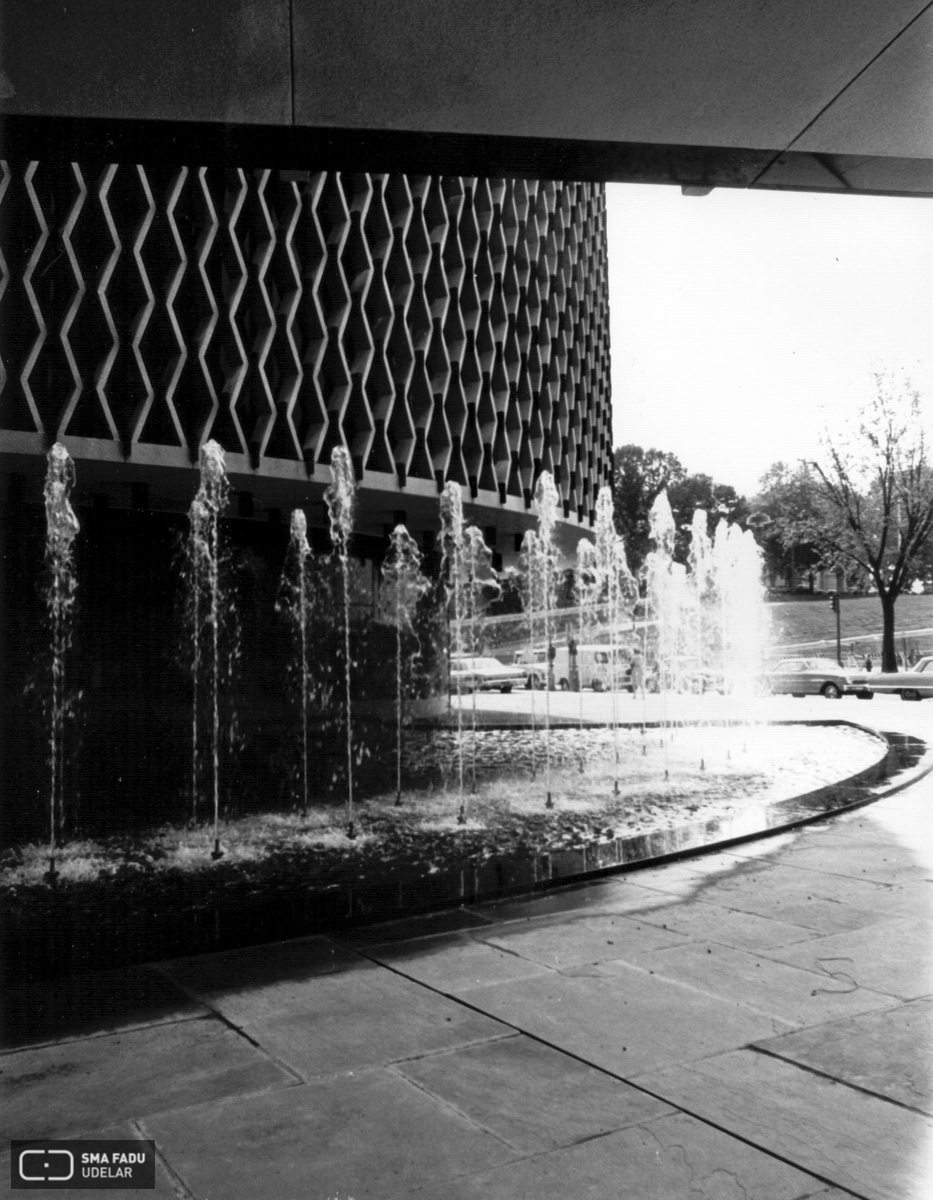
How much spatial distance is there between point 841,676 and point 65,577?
23.7m

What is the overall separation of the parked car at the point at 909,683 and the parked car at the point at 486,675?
13181 mm

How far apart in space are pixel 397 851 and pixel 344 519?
15.8 m

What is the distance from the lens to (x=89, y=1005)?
15.9 feet

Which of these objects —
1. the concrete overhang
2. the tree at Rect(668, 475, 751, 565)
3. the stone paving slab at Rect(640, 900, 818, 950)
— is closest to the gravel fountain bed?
the stone paving slab at Rect(640, 900, 818, 950)

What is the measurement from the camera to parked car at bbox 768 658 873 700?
32688mm

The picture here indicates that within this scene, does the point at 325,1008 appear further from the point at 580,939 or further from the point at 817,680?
the point at 817,680

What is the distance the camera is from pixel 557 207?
105ft

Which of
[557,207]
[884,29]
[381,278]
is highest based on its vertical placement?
[557,207]

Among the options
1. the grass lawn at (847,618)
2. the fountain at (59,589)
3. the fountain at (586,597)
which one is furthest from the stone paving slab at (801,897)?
the grass lawn at (847,618)

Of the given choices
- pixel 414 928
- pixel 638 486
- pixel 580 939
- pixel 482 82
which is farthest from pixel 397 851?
pixel 638 486

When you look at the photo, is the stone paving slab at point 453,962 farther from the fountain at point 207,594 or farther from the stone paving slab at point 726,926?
the fountain at point 207,594

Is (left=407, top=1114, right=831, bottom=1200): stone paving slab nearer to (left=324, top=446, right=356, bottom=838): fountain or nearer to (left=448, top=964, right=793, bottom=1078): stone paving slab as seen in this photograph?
(left=448, top=964, right=793, bottom=1078): stone paving slab

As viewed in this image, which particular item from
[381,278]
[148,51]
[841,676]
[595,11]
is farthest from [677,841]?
[841,676]

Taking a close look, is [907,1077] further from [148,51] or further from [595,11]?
[148,51]
